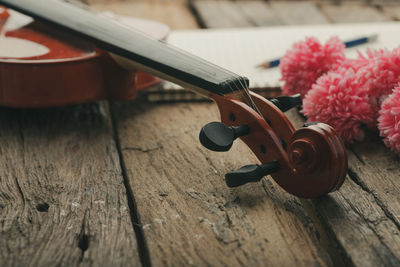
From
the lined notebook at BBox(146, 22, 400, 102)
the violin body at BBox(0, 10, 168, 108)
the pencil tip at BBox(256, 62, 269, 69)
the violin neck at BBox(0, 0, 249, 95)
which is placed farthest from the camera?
the pencil tip at BBox(256, 62, 269, 69)

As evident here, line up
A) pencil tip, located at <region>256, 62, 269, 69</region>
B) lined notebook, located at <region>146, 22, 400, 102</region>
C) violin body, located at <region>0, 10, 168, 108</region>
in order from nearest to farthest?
violin body, located at <region>0, 10, 168, 108</region> → lined notebook, located at <region>146, 22, 400, 102</region> → pencil tip, located at <region>256, 62, 269, 69</region>

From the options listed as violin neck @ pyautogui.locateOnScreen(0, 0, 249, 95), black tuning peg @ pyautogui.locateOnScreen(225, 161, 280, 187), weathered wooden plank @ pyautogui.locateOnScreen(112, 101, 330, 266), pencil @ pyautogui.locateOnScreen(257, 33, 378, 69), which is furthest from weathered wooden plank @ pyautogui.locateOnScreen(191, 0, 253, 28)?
black tuning peg @ pyautogui.locateOnScreen(225, 161, 280, 187)

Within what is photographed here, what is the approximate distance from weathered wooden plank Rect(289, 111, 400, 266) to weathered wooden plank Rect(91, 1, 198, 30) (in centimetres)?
96

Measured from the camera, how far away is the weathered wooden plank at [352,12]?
1.83 meters

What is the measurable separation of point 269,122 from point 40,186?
0.34m

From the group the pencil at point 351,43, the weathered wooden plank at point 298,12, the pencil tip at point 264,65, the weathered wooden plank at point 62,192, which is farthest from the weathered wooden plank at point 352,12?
the weathered wooden plank at point 62,192

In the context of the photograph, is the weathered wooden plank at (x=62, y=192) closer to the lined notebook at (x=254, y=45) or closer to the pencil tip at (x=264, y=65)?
the lined notebook at (x=254, y=45)

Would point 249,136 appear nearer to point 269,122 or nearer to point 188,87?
point 269,122

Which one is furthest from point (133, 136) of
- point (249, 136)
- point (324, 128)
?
point (324, 128)

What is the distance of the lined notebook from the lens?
1146 millimetres

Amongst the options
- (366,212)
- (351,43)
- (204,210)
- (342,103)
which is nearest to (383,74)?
Result: (342,103)

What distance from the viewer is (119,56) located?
0.95 meters

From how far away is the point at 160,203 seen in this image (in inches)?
30.3

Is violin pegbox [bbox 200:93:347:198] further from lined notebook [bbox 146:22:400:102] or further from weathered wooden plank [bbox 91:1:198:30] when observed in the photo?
weathered wooden plank [bbox 91:1:198:30]
